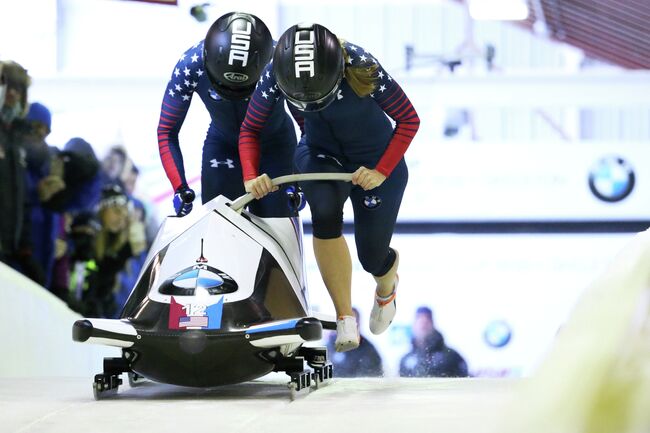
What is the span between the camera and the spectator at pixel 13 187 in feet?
19.8

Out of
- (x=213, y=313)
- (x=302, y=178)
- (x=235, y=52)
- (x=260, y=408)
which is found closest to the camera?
(x=260, y=408)

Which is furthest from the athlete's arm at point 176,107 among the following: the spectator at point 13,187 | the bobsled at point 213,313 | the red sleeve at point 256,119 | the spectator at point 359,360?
the spectator at point 359,360

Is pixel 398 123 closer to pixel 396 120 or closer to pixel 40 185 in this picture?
pixel 396 120

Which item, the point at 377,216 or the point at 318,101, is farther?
the point at 377,216

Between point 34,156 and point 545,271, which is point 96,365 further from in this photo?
point 545,271

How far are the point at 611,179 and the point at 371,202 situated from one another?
3734mm

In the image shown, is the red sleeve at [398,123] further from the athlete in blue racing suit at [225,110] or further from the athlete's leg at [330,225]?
the athlete in blue racing suit at [225,110]

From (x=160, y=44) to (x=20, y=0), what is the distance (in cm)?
93

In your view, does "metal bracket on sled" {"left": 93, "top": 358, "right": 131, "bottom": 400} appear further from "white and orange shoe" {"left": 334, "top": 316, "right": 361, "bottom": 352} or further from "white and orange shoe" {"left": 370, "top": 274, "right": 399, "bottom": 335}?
"white and orange shoe" {"left": 370, "top": 274, "right": 399, "bottom": 335}

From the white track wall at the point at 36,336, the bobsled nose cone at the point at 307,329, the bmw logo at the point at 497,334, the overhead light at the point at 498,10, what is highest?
the overhead light at the point at 498,10

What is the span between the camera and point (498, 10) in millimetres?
7297

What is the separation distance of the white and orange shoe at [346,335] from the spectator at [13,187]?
110 inches

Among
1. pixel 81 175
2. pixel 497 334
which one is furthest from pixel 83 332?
pixel 497 334

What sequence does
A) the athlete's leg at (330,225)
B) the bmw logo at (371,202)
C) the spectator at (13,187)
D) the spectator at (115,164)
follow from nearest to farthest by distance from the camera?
the athlete's leg at (330,225)
the bmw logo at (371,202)
the spectator at (13,187)
the spectator at (115,164)
